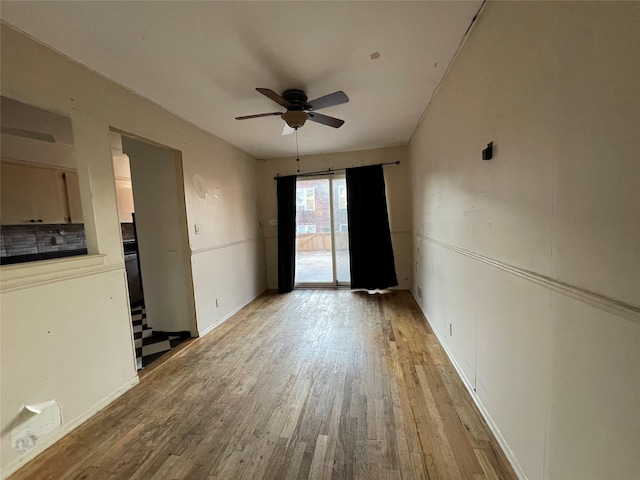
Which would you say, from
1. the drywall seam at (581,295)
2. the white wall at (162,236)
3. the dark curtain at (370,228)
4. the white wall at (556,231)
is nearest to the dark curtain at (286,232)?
the dark curtain at (370,228)

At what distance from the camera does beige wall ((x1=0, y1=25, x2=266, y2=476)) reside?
1.44m

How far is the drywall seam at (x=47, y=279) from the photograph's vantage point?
140 centimetres

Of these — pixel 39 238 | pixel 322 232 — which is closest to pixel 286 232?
pixel 322 232

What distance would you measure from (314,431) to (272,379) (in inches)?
25.2

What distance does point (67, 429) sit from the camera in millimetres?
1635

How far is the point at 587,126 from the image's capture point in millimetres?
799

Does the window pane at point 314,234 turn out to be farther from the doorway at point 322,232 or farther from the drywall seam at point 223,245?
the drywall seam at point 223,245

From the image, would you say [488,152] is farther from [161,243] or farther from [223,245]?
[161,243]

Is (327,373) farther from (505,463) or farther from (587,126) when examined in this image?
(587,126)

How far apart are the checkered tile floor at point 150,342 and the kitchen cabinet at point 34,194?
1.75 metres

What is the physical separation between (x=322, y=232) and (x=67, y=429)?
3777 mm

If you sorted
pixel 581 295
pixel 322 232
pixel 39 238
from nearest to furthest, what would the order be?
pixel 581 295 → pixel 39 238 → pixel 322 232

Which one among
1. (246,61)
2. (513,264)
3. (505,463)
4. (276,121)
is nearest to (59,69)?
(246,61)

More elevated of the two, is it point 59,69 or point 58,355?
point 59,69
